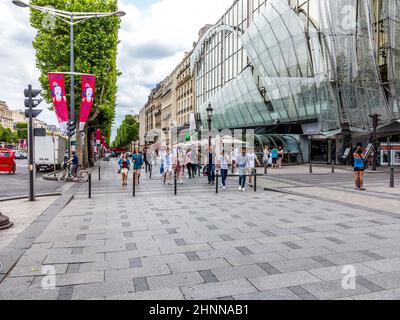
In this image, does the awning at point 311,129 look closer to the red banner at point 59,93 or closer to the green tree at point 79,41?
the green tree at point 79,41

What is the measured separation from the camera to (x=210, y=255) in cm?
521

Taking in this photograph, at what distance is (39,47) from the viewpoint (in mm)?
25062

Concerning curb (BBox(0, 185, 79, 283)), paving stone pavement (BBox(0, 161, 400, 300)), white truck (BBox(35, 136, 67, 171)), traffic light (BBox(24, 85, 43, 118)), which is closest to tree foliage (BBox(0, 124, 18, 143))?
white truck (BBox(35, 136, 67, 171))

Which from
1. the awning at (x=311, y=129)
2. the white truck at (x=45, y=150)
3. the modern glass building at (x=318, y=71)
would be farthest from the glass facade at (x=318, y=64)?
the white truck at (x=45, y=150)

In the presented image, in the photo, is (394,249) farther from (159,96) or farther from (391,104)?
(159,96)

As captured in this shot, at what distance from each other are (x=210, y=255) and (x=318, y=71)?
29666mm

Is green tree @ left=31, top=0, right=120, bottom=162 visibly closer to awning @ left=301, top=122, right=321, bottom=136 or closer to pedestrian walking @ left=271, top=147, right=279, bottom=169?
pedestrian walking @ left=271, top=147, right=279, bottom=169

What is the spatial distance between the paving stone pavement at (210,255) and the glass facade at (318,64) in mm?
21888

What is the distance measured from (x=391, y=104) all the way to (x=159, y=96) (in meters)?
82.5

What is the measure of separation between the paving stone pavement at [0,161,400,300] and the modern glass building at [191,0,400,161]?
21985mm

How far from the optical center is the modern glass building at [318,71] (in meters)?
27.1

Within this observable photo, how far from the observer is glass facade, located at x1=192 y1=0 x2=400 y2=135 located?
2705 cm

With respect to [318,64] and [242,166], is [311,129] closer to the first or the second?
[318,64]

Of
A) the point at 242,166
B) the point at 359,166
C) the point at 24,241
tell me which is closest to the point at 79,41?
the point at 242,166
